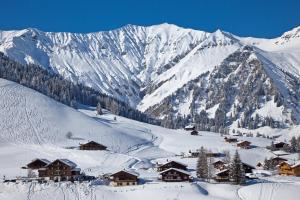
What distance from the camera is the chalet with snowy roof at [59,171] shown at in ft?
325

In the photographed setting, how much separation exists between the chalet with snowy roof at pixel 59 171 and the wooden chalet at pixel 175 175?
1484 centimetres

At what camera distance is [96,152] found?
133625mm

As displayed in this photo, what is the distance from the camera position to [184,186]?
87938mm

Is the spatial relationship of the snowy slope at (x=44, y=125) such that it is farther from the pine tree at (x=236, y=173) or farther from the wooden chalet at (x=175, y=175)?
the pine tree at (x=236, y=173)

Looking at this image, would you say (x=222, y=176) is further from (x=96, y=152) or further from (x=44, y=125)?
(x=44, y=125)

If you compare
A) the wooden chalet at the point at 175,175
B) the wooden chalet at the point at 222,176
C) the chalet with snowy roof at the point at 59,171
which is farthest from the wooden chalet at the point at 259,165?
the chalet with snowy roof at the point at 59,171

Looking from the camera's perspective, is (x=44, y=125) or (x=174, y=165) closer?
(x=174, y=165)

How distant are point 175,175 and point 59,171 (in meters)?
20.1

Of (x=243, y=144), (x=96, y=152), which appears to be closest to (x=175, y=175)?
(x=96, y=152)

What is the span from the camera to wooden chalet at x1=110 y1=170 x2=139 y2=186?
306ft

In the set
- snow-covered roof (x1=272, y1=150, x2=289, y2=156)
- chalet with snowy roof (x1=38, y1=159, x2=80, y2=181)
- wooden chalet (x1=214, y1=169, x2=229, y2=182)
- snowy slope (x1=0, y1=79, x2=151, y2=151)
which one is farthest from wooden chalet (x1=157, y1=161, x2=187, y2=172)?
snow-covered roof (x1=272, y1=150, x2=289, y2=156)

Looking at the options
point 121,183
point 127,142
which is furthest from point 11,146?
point 121,183

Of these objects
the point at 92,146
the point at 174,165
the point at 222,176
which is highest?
the point at 92,146

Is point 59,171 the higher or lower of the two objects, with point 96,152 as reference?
lower
